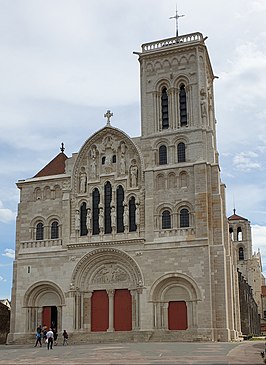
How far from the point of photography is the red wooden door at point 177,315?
129 ft

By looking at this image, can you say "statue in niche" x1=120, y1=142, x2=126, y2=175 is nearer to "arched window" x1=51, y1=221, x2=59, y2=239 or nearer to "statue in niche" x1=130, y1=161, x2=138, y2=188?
"statue in niche" x1=130, y1=161, x2=138, y2=188

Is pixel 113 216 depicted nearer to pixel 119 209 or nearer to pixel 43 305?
pixel 119 209

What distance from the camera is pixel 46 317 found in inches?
1709

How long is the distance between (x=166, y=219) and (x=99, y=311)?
8470 mm

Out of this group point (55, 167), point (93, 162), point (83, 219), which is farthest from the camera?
point (55, 167)

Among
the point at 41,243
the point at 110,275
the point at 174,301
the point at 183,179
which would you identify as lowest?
the point at 174,301

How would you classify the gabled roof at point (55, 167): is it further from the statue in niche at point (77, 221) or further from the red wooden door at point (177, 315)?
the red wooden door at point (177, 315)

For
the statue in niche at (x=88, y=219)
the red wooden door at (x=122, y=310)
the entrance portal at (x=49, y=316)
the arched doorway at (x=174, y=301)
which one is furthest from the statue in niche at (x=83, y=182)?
the arched doorway at (x=174, y=301)

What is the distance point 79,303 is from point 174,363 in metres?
22.1

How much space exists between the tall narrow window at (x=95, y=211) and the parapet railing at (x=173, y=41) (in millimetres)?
12490

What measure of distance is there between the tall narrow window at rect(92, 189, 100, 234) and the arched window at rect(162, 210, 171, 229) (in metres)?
5.16

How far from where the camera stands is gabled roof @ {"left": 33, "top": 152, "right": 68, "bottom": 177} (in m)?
47.2

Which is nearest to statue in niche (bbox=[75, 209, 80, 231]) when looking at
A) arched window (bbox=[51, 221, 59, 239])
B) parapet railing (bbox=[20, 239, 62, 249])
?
parapet railing (bbox=[20, 239, 62, 249])

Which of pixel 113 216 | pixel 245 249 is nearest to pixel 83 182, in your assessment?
pixel 113 216
